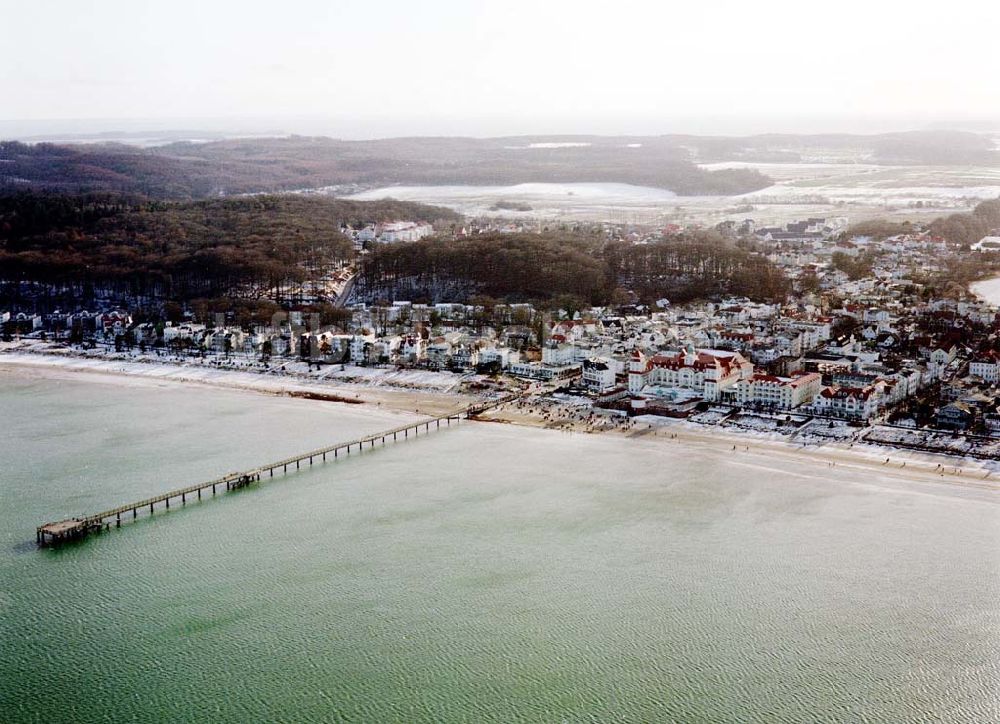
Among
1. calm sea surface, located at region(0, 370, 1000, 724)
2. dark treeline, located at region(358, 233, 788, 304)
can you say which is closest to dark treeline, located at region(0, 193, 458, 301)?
dark treeline, located at region(358, 233, 788, 304)

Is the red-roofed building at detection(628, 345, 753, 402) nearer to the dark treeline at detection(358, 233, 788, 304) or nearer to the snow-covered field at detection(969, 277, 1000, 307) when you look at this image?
the dark treeline at detection(358, 233, 788, 304)

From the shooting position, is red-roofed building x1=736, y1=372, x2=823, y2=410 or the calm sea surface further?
red-roofed building x1=736, y1=372, x2=823, y2=410

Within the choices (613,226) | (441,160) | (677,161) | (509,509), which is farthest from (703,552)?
(441,160)

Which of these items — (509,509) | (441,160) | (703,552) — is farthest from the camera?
(441,160)

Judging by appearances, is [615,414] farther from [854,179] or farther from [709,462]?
[854,179]

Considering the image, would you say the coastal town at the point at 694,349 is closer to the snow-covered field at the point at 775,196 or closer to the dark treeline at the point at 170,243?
the dark treeline at the point at 170,243

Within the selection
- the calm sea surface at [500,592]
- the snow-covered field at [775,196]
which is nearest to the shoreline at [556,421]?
the calm sea surface at [500,592]
